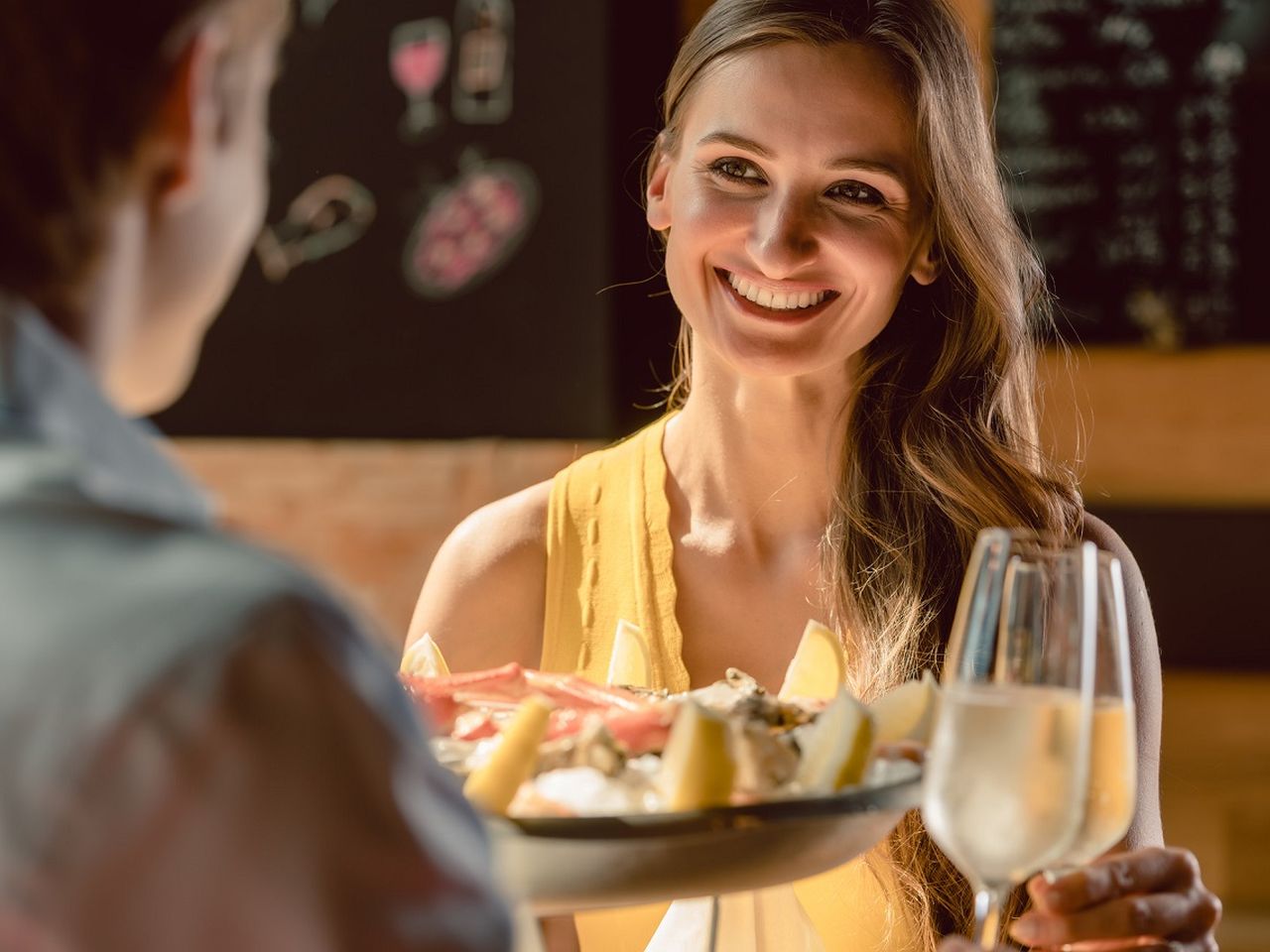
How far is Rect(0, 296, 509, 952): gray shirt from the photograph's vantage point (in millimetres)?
430

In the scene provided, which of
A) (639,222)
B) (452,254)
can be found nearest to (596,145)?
(639,222)

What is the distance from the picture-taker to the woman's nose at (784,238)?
58.6 inches

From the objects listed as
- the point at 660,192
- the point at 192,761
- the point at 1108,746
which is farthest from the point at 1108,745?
the point at 660,192

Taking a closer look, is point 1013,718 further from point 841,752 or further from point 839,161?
point 839,161

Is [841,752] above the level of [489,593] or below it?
above

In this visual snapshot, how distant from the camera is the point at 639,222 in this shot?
323cm

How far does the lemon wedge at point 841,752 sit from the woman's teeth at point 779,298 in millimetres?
737

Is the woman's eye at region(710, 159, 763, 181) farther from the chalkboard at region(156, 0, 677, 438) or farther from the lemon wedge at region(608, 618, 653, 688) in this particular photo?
the chalkboard at region(156, 0, 677, 438)

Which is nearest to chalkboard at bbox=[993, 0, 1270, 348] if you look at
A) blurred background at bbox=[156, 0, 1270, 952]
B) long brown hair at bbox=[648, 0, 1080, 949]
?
blurred background at bbox=[156, 0, 1270, 952]

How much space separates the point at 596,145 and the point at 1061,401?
1.18 meters

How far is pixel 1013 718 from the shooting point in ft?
2.64

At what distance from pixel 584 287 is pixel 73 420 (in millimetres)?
2731

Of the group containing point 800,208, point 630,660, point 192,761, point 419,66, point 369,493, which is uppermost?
point 419,66

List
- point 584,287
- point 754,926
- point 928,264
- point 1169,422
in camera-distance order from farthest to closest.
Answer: point 1169,422 < point 584,287 < point 928,264 < point 754,926
